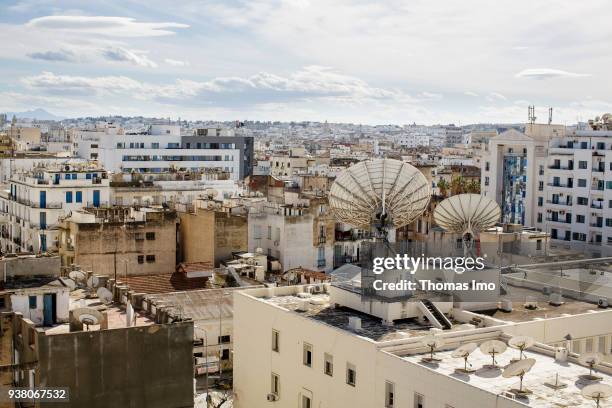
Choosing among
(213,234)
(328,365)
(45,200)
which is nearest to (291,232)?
(213,234)

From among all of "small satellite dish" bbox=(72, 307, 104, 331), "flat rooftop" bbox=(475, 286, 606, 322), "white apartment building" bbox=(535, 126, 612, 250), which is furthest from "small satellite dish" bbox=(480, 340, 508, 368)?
"white apartment building" bbox=(535, 126, 612, 250)

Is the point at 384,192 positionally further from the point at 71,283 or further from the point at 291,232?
the point at 291,232

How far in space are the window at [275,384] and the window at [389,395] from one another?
7387mm

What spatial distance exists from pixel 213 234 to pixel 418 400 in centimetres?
3201

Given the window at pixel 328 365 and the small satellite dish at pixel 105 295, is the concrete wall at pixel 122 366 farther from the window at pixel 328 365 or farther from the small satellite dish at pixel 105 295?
the small satellite dish at pixel 105 295

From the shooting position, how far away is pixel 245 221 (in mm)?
59156

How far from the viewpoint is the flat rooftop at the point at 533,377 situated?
83.8ft

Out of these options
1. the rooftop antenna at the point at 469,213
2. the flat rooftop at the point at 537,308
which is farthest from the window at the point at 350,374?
the rooftop antenna at the point at 469,213

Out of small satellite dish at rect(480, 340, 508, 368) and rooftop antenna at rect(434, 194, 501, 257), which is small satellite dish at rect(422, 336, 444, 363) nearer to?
small satellite dish at rect(480, 340, 508, 368)

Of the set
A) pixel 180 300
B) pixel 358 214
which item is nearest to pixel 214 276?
pixel 180 300

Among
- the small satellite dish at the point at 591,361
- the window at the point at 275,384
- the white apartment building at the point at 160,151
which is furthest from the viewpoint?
the white apartment building at the point at 160,151

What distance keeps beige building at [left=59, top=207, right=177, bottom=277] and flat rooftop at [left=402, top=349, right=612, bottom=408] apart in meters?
28.5

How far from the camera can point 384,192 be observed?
3622cm

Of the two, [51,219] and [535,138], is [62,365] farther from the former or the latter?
[535,138]
